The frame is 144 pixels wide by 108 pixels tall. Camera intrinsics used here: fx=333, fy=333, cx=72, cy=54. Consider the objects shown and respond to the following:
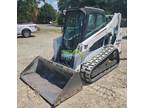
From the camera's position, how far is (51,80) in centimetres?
424

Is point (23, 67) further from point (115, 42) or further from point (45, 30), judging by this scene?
point (115, 42)

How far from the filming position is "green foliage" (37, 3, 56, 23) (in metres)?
3.92

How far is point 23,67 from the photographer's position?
15.9 feet

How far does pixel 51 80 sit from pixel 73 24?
82 centimetres

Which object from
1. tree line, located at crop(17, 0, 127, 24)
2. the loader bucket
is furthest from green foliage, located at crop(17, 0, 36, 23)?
the loader bucket

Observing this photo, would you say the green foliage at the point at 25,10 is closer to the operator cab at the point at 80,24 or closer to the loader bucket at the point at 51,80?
the operator cab at the point at 80,24

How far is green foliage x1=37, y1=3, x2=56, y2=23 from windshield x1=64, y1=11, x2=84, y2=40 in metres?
0.40

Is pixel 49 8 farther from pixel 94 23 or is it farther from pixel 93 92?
pixel 93 92

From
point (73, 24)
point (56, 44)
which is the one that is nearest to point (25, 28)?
point (56, 44)

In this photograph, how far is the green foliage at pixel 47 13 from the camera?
392cm

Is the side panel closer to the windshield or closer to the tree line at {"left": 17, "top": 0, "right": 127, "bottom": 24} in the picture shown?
the windshield

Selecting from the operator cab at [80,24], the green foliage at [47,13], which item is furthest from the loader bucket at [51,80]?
the green foliage at [47,13]
